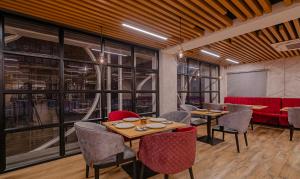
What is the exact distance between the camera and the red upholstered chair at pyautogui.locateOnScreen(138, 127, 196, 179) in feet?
6.06

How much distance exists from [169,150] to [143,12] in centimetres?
231

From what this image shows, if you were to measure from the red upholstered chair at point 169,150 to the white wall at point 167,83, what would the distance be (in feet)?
11.1

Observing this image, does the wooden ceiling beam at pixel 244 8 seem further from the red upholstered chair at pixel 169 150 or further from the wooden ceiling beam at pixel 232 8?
the red upholstered chair at pixel 169 150

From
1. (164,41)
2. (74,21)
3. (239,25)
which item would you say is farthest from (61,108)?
(239,25)

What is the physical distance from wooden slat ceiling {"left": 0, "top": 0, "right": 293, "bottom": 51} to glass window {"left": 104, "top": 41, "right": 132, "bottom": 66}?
822mm

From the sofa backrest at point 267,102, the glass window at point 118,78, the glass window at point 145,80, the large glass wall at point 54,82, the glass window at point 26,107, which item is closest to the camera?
the large glass wall at point 54,82

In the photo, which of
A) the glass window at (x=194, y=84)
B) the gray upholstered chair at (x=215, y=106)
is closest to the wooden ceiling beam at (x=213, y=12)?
the gray upholstered chair at (x=215, y=106)

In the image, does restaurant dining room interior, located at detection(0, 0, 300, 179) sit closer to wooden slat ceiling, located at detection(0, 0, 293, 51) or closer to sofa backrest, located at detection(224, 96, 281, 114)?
wooden slat ceiling, located at detection(0, 0, 293, 51)

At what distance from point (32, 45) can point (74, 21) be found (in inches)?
43.1

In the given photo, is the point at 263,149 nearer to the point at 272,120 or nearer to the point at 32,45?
the point at 272,120

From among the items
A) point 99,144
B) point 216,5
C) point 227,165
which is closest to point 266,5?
point 216,5

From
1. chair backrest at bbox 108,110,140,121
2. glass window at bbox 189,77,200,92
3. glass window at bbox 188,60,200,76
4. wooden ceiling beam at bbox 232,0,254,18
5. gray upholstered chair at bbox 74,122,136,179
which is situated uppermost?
A: wooden ceiling beam at bbox 232,0,254,18

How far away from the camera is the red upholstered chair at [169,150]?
1848 mm

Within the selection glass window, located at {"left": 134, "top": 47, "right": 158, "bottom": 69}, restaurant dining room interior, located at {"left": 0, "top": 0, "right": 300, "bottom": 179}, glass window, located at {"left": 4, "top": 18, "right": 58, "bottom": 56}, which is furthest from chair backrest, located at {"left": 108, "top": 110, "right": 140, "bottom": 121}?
glass window, located at {"left": 4, "top": 18, "right": 58, "bottom": 56}
